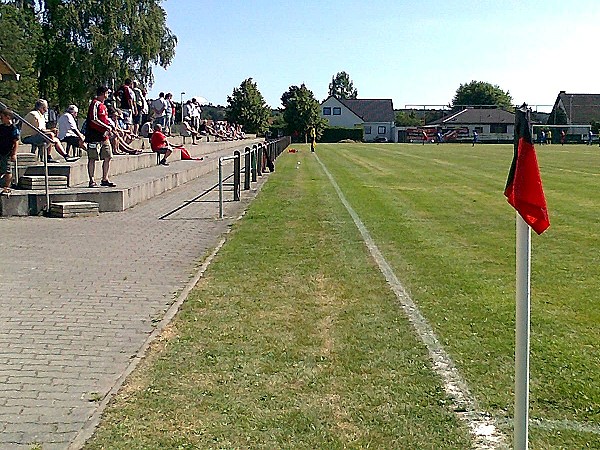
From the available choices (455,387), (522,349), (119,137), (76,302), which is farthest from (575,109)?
(522,349)

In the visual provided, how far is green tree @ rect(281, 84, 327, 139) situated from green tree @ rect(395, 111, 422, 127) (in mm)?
A: 37962

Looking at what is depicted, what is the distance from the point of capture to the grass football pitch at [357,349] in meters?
4.54

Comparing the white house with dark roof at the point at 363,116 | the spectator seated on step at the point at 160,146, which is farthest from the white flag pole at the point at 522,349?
the white house with dark roof at the point at 363,116

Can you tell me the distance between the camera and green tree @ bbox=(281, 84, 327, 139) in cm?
10175

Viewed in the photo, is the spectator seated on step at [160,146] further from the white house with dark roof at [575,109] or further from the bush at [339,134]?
the white house with dark roof at [575,109]

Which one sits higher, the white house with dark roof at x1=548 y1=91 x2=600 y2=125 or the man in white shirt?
the white house with dark roof at x1=548 y1=91 x2=600 y2=125

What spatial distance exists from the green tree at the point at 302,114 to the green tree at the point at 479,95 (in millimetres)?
60462

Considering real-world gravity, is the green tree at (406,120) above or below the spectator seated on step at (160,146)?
above

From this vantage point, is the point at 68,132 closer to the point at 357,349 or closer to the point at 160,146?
the point at 160,146

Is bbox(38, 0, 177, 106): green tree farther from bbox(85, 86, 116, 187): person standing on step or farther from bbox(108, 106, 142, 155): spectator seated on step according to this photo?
bbox(85, 86, 116, 187): person standing on step

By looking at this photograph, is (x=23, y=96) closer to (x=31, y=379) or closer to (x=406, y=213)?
(x=406, y=213)

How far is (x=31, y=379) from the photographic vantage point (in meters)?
5.49

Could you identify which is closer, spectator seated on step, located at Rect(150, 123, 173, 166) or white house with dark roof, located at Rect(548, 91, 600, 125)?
spectator seated on step, located at Rect(150, 123, 173, 166)

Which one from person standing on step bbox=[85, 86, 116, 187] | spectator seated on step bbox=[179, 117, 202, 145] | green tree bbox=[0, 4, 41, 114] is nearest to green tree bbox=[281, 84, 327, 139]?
green tree bbox=[0, 4, 41, 114]
